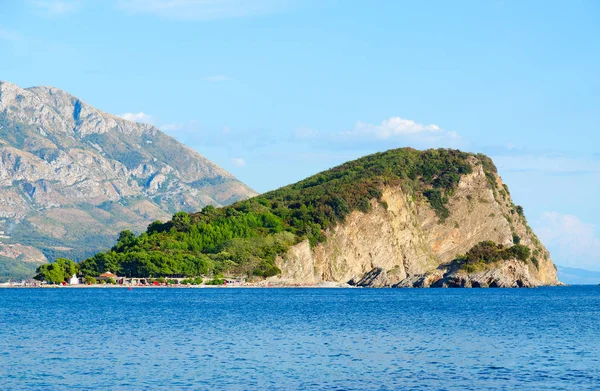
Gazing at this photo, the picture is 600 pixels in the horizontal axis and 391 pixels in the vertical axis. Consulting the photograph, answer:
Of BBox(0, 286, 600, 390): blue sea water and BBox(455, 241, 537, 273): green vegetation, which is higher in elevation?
BBox(455, 241, 537, 273): green vegetation

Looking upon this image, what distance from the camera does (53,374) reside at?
48.4 meters

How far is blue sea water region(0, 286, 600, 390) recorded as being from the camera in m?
46.9

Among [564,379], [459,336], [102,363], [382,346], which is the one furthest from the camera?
[459,336]

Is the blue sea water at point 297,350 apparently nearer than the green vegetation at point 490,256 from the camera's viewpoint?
Yes

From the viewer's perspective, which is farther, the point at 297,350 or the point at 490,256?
the point at 490,256

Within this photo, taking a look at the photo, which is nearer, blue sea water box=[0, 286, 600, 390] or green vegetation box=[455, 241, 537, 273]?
blue sea water box=[0, 286, 600, 390]

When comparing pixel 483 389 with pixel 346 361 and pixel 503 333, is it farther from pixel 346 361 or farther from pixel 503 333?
pixel 503 333

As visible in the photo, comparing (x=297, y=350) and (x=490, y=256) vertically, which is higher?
(x=490, y=256)

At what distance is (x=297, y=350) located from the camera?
6062cm

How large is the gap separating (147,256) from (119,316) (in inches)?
4088

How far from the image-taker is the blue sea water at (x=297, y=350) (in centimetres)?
4688

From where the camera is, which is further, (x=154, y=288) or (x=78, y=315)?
(x=154, y=288)

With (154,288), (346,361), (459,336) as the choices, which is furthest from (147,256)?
(346,361)

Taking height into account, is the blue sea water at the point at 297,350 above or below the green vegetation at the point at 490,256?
below
